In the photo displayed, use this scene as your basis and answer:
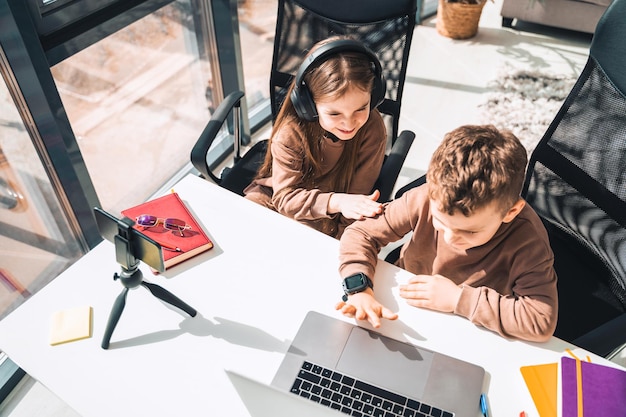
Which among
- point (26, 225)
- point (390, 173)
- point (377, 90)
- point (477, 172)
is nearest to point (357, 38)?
point (377, 90)

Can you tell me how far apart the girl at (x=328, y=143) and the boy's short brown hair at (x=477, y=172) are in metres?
0.29

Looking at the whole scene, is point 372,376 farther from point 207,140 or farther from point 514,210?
point 207,140

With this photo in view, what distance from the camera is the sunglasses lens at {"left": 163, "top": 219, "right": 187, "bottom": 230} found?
1264 millimetres

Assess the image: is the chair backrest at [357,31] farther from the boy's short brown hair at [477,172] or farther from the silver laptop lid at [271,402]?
the silver laptop lid at [271,402]

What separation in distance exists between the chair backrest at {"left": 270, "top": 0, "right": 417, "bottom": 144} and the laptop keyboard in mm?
927

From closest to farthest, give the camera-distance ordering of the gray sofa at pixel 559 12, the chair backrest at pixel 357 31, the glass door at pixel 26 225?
the chair backrest at pixel 357 31
the glass door at pixel 26 225
the gray sofa at pixel 559 12

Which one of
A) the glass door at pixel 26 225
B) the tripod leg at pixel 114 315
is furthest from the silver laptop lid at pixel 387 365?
the glass door at pixel 26 225

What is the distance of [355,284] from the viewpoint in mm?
1122

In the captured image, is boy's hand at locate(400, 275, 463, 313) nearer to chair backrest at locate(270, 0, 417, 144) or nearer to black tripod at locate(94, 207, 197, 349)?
black tripod at locate(94, 207, 197, 349)

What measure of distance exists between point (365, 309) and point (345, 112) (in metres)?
0.55

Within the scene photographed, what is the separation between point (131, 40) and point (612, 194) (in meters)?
1.96

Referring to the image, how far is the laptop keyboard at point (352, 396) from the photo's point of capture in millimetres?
955

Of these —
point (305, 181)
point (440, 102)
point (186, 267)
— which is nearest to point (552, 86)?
point (440, 102)

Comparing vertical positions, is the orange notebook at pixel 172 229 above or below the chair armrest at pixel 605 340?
→ above
